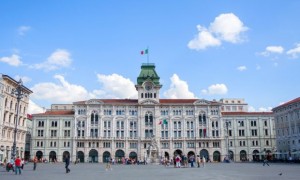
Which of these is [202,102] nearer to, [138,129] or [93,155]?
[138,129]

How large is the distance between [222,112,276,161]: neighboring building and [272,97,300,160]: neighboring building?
11.4m

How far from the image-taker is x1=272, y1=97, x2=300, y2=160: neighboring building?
74000mm

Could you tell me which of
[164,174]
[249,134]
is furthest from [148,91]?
[164,174]

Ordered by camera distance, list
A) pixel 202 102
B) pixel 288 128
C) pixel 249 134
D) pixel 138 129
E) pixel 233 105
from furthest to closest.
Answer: pixel 233 105 < pixel 249 134 < pixel 202 102 < pixel 138 129 < pixel 288 128

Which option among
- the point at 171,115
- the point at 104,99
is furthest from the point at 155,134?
the point at 104,99

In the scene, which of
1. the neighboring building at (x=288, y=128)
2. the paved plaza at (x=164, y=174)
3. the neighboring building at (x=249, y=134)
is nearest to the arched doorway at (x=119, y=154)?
the neighboring building at (x=249, y=134)

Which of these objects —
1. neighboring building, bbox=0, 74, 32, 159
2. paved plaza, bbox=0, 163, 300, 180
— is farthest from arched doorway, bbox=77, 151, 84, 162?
paved plaza, bbox=0, 163, 300, 180

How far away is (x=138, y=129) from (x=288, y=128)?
4004 centimetres

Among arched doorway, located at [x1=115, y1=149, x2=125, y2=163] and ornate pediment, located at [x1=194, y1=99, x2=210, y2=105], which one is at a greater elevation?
ornate pediment, located at [x1=194, y1=99, x2=210, y2=105]

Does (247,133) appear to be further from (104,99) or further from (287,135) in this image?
(104,99)

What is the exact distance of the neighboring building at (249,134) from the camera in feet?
313

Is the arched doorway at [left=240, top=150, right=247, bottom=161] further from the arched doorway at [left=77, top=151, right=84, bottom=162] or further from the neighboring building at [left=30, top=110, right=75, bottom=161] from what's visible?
the neighboring building at [left=30, top=110, right=75, bottom=161]

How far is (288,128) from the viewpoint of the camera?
78.7 m

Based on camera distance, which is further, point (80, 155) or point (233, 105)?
point (233, 105)
